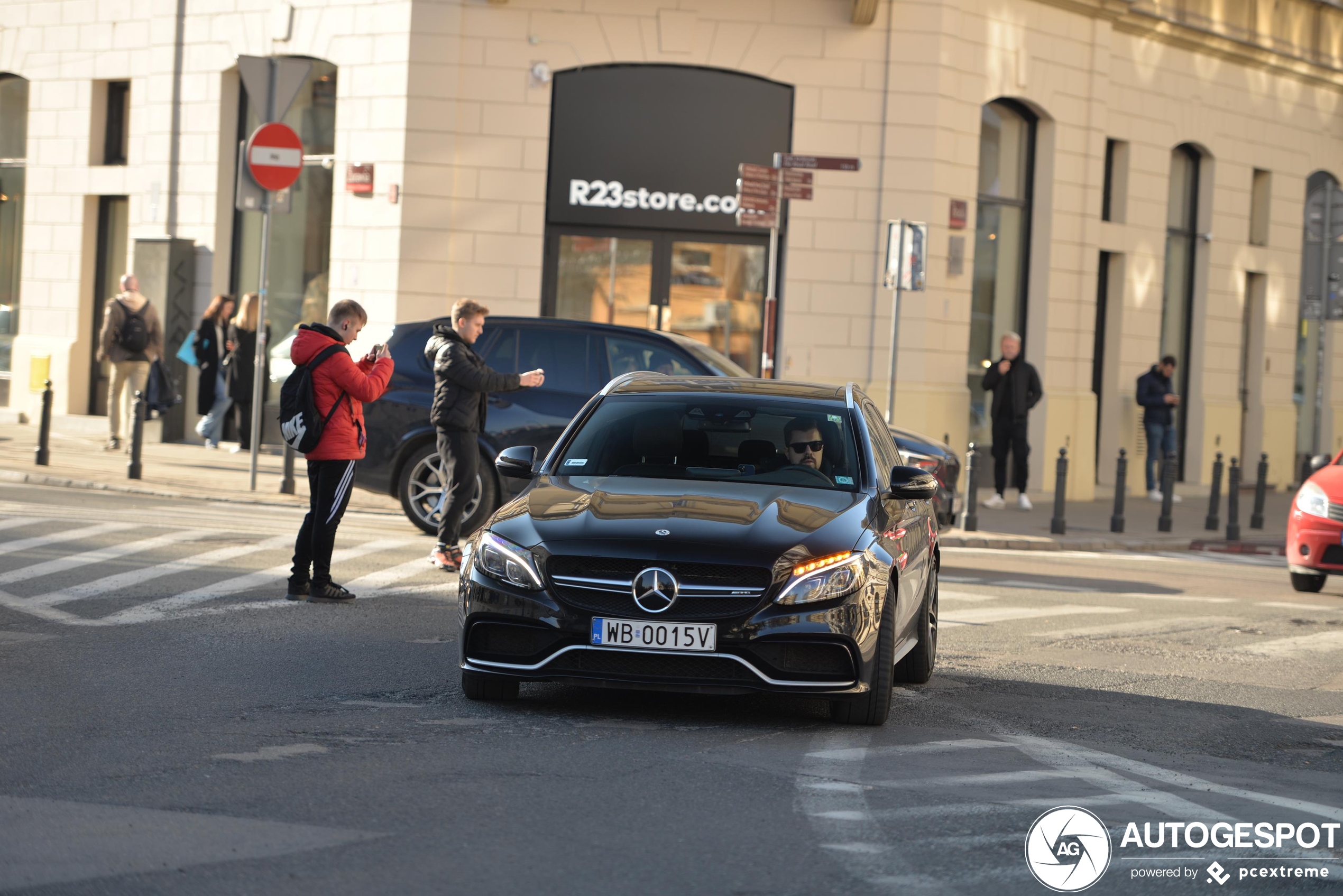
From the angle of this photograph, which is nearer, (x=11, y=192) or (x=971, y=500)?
(x=971, y=500)

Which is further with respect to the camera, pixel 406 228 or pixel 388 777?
pixel 406 228

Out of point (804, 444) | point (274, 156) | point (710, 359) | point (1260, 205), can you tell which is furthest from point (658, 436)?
point (1260, 205)

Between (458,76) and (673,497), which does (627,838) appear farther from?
(458,76)

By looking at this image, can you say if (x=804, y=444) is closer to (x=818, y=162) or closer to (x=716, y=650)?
(x=716, y=650)

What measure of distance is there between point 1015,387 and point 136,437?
9856mm

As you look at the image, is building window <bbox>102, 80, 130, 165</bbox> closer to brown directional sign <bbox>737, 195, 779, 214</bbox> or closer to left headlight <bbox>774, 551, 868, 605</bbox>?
brown directional sign <bbox>737, 195, 779, 214</bbox>

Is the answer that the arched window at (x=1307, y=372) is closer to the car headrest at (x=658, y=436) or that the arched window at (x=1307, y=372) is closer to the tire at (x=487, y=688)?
the car headrest at (x=658, y=436)

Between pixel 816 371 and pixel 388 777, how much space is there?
15.2 metres

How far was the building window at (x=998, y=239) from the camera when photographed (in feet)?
73.3

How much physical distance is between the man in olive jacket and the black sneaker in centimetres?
155

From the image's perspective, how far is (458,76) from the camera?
2028cm

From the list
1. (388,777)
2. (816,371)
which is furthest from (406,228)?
(388,777)

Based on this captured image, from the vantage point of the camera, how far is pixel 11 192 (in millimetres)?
24578

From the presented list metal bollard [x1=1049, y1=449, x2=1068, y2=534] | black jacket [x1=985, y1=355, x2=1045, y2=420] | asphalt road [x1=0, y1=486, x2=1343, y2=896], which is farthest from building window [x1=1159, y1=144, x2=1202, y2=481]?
asphalt road [x1=0, y1=486, x2=1343, y2=896]
